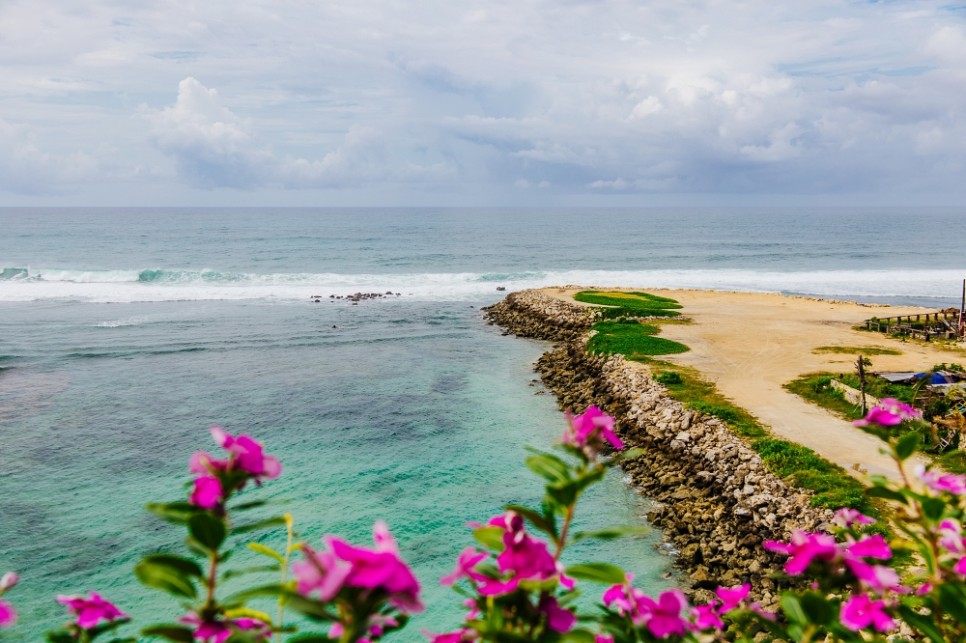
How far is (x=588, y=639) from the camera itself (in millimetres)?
1890

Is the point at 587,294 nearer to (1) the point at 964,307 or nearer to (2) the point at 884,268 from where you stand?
(1) the point at 964,307

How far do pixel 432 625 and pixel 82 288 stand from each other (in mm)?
54518

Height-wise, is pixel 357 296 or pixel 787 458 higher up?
pixel 357 296

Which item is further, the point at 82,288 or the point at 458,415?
the point at 82,288

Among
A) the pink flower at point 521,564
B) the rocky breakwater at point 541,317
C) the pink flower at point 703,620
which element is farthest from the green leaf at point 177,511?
the rocky breakwater at point 541,317

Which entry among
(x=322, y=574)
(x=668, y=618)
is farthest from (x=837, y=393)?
(x=322, y=574)

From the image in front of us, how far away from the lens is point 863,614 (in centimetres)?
210

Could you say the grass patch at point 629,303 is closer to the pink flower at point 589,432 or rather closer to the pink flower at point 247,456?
the pink flower at point 589,432

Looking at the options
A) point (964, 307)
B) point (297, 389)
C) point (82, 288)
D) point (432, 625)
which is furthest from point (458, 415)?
point (82, 288)

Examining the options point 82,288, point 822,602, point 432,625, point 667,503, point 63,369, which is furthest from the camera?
point 82,288

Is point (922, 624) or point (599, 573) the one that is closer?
point (599, 573)

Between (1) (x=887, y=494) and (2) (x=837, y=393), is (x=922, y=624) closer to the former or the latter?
(1) (x=887, y=494)

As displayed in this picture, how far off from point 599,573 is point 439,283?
188 ft

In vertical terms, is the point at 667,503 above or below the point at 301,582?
below
